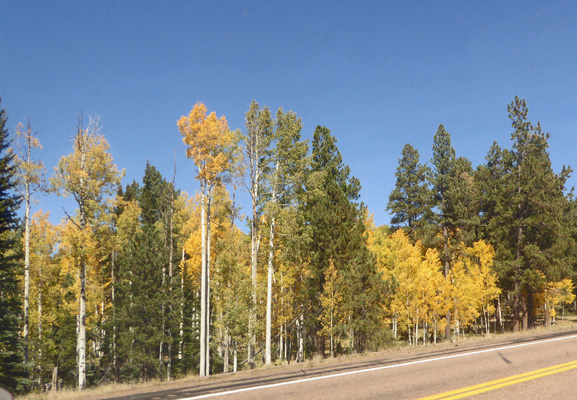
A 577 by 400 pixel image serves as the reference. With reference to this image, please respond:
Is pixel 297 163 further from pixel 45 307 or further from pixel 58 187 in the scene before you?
pixel 45 307

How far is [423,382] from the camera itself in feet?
25.3

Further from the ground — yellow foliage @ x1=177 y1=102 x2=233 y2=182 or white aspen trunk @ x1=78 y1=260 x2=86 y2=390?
yellow foliage @ x1=177 y1=102 x2=233 y2=182

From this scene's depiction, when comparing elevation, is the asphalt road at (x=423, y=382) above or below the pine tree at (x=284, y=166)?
below

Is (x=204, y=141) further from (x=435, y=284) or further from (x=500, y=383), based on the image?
(x=435, y=284)

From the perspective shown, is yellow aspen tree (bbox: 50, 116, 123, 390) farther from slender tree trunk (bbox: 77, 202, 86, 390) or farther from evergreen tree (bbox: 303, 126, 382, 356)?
evergreen tree (bbox: 303, 126, 382, 356)

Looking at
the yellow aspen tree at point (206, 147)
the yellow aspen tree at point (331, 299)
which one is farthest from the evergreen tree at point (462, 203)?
the yellow aspen tree at point (206, 147)

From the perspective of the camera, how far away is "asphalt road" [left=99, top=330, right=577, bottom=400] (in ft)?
22.6

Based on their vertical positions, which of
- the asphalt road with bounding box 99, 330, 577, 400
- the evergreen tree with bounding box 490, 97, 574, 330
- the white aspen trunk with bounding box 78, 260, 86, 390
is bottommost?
the white aspen trunk with bounding box 78, 260, 86, 390

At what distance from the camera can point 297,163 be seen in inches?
900

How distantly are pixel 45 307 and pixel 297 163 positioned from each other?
29.3 meters

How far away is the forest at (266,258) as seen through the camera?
21.9 meters

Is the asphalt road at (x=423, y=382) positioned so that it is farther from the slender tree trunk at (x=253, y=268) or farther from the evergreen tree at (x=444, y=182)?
the evergreen tree at (x=444, y=182)

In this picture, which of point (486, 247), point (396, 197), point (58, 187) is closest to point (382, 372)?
point (58, 187)

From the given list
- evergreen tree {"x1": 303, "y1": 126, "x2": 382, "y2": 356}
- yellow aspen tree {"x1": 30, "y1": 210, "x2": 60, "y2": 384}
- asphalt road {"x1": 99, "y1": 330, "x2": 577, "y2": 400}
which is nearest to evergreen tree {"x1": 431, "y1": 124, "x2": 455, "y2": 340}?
evergreen tree {"x1": 303, "y1": 126, "x2": 382, "y2": 356}
